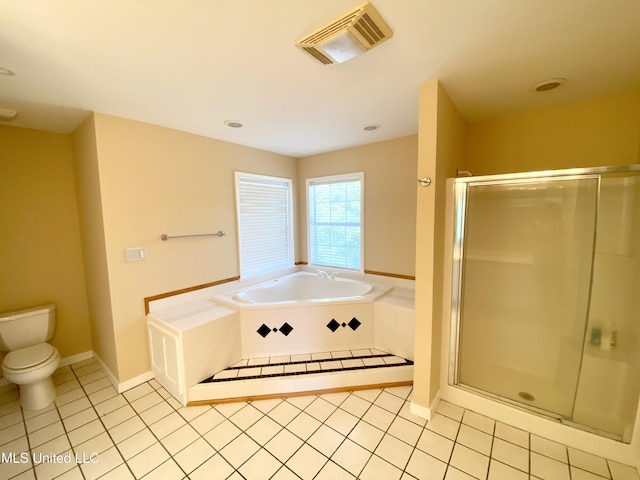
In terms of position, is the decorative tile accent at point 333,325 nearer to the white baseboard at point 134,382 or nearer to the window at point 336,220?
the window at point 336,220

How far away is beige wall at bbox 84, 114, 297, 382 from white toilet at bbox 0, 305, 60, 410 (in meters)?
0.41

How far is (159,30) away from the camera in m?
1.08

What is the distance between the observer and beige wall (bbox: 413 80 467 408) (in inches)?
61.6

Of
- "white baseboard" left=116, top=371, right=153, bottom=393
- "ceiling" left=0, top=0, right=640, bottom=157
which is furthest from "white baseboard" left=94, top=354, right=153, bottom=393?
"ceiling" left=0, top=0, right=640, bottom=157

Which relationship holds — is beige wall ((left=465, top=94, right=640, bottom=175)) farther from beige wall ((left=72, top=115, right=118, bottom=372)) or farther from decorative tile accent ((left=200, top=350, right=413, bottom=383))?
beige wall ((left=72, top=115, right=118, bottom=372))

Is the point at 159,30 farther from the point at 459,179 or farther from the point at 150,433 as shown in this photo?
the point at 150,433

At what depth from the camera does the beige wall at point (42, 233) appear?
208 centimetres

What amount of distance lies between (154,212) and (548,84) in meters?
3.07

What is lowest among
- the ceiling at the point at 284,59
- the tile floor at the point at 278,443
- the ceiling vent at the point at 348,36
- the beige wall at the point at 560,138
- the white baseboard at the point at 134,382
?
the tile floor at the point at 278,443

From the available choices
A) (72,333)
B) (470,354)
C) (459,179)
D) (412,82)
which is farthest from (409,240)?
(72,333)

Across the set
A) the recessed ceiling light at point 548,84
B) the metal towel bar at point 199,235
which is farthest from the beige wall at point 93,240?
the recessed ceiling light at point 548,84

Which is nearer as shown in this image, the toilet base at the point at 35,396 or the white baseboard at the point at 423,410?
the white baseboard at the point at 423,410

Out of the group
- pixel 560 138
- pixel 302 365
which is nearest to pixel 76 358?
pixel 302 365

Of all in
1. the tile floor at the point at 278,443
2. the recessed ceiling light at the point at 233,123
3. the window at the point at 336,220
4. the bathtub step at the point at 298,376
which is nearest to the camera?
the tile floor at the point at 278,443
